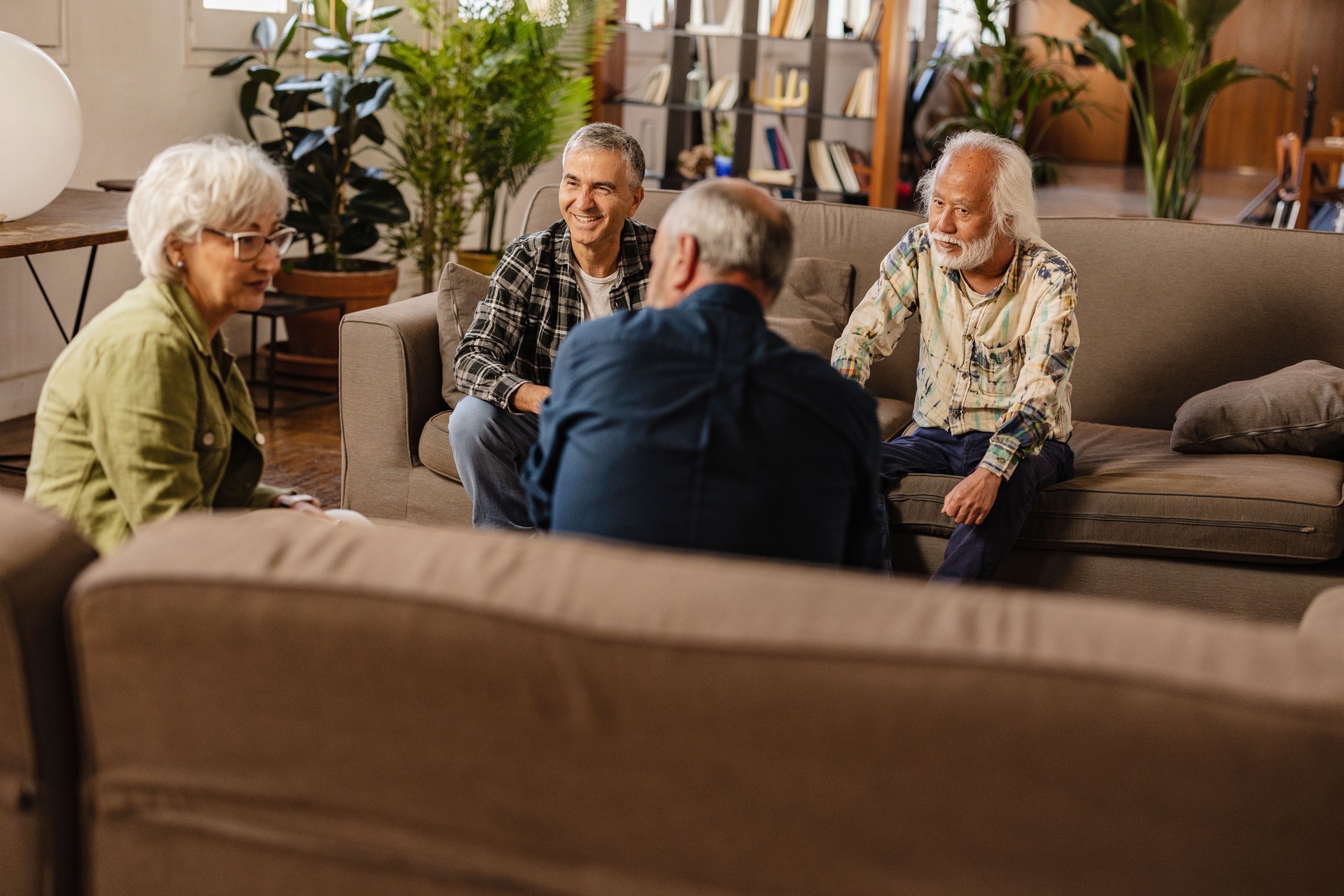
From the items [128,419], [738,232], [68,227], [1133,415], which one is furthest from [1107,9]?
[128,419]

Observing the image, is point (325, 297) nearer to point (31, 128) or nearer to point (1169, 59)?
point (31, 128)

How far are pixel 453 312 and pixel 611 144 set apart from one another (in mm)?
579

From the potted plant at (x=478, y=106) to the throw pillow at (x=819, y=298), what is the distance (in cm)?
230

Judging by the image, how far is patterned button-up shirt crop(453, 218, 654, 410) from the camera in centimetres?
280

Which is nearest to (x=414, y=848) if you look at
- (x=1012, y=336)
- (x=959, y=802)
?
(x=959, y=802)

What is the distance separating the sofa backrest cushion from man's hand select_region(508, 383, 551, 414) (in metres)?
1.44

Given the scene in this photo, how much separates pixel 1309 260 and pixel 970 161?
1015mm

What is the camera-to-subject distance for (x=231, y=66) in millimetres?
4832

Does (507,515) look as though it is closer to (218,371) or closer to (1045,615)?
(218,371)

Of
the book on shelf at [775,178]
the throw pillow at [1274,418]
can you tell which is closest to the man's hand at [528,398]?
the throw pillow at [1274,418]

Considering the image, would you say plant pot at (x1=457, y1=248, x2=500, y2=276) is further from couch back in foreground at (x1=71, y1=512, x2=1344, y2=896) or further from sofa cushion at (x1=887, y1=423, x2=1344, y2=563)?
couch back in foreground at (x1=71, y1=512, x2=1344, y2=896)

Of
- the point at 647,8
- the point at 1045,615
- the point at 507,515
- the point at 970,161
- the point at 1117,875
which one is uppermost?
the point at 647,8

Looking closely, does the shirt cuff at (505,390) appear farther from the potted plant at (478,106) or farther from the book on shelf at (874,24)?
the book on shelf at (874,24)

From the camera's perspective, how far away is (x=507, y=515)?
105 inches
